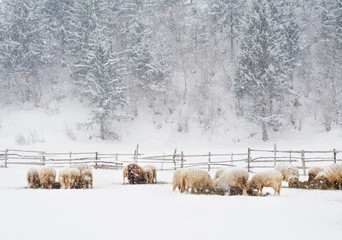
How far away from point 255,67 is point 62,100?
24551 millimetres

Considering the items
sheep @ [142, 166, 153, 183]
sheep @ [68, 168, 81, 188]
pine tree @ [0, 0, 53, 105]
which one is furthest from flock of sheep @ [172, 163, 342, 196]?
pine tree @ [0, 0, 53, 105]

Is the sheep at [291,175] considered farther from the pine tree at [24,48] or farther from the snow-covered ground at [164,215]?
the pine tree at [24,48]

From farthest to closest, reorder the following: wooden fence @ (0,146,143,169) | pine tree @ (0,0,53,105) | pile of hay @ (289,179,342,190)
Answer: pine tree @ (0,0,53,105) < wooden fence @ (0,146,143,169) < pile of hay @ (289,179,342,190)

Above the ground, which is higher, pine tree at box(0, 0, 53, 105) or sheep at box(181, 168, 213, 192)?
pine tree at box(0, 0, 53, 105)

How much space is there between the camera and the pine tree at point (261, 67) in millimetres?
32000

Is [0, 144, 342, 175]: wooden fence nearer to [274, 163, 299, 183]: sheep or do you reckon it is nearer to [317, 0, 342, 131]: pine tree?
[274, 163, 299, 183]: sheep

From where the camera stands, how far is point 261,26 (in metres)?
33.7

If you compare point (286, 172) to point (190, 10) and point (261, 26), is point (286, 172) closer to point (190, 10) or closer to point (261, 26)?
point (261, 26)

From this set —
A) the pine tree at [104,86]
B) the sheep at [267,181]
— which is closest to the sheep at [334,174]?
the sheep at [267,181]

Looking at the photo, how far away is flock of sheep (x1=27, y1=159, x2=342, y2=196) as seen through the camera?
10.7m

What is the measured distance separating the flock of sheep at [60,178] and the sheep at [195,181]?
4.44 m

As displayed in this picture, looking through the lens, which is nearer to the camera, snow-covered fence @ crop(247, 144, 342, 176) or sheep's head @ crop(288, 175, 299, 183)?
sheep's head @ crop(288, 175, 299, 183)

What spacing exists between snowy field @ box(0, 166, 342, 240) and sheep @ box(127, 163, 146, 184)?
3803mm

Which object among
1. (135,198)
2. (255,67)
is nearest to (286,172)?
(135,198)
